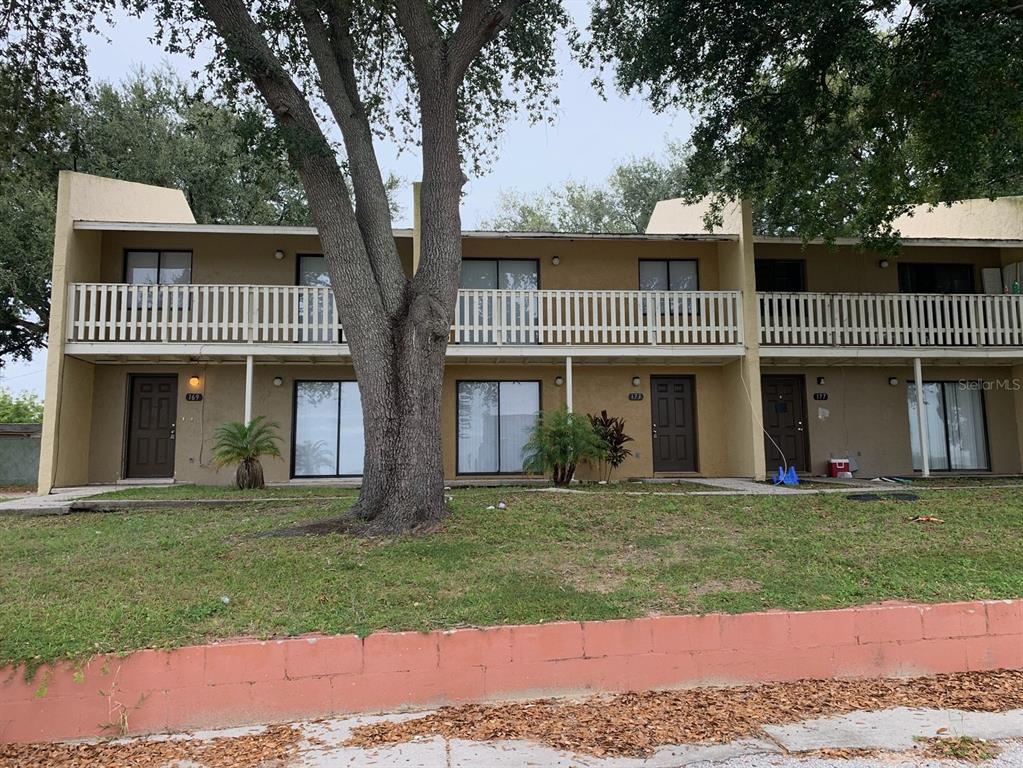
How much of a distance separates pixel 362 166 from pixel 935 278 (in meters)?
12.9

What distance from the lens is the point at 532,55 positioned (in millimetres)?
10734

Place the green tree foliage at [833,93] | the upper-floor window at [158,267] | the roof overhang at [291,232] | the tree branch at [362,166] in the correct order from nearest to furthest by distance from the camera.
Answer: the tree branch at [362,166] < the green tree foliage at [833,93] < the roof overhang at [291,232] < the upper-floor window at [158,267]

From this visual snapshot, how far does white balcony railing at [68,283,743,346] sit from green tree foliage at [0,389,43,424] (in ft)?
47.0

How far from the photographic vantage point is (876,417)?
14164 millimetres

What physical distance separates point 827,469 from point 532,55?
9.66m

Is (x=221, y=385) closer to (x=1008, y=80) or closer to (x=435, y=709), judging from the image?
(x=435, y=709)

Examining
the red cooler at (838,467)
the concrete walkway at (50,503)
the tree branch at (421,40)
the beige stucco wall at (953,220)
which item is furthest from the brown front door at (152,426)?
the red cooler at (838,467)

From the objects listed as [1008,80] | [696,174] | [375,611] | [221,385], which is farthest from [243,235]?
[1008,80]

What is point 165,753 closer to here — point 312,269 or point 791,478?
point 791,478

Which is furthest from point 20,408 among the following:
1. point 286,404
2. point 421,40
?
point 421,40

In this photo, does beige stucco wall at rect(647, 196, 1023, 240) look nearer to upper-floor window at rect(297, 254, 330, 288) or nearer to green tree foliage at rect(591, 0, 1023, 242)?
green tree foliage at rect(591, 0, 1023, 242)

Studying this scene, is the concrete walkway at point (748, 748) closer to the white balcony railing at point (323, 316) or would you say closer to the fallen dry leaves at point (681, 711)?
the fallen dry leaves at point (681, 711)

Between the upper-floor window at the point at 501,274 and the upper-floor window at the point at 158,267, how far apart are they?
17.9ft

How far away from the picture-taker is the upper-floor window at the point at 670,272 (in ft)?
47.0
